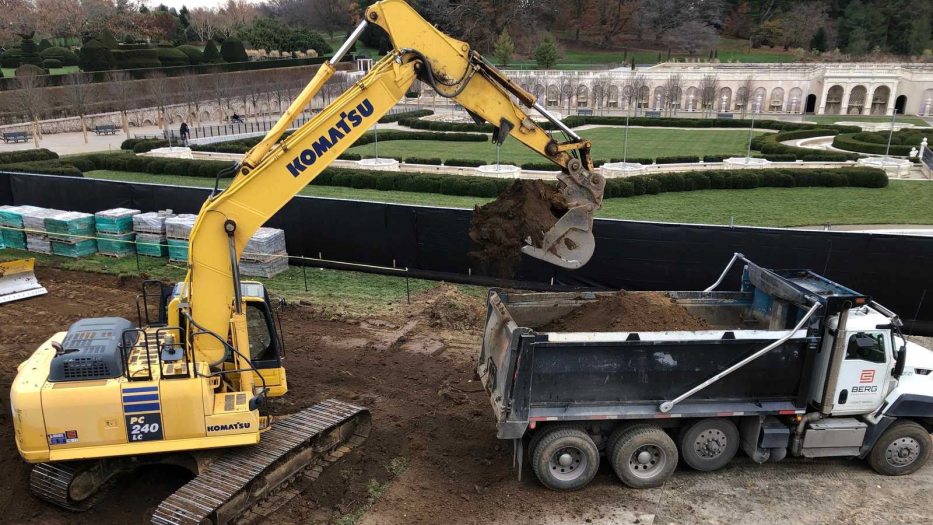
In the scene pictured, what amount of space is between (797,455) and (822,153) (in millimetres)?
29379

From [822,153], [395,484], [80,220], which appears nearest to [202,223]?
[395,484]

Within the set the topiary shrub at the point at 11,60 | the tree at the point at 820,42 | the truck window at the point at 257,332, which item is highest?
the tree at the point at 820,42

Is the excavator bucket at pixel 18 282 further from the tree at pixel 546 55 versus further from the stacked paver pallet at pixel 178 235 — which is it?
the tree at pixel 546 55

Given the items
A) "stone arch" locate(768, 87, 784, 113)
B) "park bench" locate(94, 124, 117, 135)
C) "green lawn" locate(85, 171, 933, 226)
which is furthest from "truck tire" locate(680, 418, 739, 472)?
"stone arch" locate(768, 87, 784, 113)

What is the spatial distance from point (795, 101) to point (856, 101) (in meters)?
5.46

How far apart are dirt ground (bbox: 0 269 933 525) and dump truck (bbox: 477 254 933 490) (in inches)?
12.9

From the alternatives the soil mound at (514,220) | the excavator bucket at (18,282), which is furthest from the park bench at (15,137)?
the soil mound at (514,220)

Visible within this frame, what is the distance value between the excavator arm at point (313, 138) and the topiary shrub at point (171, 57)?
218ft

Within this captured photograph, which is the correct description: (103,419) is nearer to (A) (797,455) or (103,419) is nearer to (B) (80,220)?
(A) (797,455)

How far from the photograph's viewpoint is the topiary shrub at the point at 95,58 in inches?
2269

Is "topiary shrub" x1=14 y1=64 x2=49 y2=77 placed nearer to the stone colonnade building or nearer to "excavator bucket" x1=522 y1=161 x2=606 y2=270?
the stone colonnade building

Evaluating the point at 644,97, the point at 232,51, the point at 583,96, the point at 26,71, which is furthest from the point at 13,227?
the point at 644,97

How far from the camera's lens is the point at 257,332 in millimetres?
9570

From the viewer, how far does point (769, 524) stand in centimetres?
829
